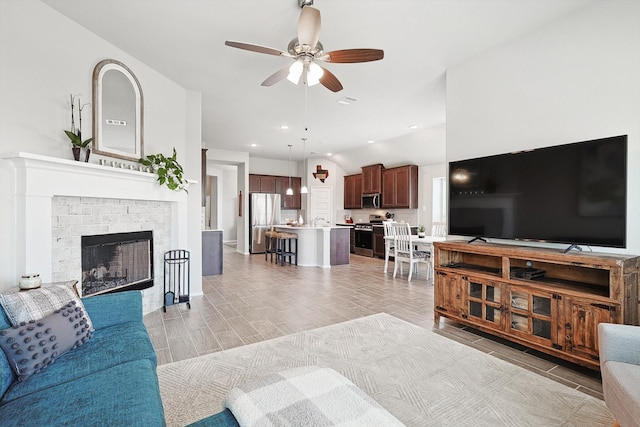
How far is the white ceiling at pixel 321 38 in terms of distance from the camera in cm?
262

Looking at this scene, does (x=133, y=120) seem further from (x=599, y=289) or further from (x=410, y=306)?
(x=599, y=289)

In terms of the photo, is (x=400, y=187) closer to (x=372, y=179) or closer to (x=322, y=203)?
(x=372, y=179)

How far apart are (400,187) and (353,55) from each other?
19.4ft

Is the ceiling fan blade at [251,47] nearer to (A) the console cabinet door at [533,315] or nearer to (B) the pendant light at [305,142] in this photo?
(B) the pendant light at [305,142]

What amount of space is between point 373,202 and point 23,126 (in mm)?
7592

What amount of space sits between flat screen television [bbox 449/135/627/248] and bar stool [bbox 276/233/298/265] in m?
4.36

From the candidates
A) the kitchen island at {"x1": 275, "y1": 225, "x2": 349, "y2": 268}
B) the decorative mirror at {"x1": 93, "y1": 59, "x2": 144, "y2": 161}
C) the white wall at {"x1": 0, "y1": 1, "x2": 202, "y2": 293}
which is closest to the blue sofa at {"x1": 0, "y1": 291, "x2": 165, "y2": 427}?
the white wall at {"x1": 0, "y1": 1, "x2": 202, "y2": 293}

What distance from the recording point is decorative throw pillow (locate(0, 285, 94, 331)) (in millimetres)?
1628

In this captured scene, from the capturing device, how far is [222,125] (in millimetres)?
6262

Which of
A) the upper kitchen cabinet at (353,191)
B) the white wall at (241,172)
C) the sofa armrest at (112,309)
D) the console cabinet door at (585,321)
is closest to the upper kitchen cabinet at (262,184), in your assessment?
the white wall at (241,172)

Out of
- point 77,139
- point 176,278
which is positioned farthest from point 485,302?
point 77,139

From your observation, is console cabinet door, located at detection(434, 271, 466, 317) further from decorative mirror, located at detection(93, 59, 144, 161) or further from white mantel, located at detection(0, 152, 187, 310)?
decorative mirror, located at detection(93, 59, 144, 161)

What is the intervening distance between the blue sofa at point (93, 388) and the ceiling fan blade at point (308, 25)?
2.35 m

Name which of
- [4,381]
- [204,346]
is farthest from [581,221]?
[4,381]
